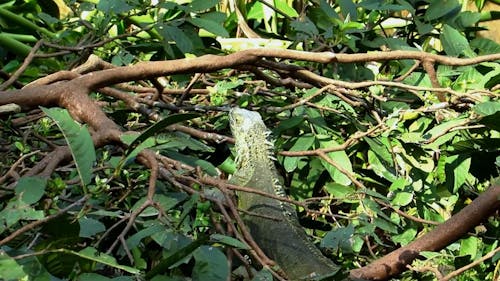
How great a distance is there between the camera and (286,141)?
1972mm

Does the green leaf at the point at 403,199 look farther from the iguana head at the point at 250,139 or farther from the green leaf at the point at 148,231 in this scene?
the green leaf at the point at 148,231

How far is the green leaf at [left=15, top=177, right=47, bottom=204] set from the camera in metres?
0.90

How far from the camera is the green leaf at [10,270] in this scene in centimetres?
77

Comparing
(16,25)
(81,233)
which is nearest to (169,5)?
(81,233)

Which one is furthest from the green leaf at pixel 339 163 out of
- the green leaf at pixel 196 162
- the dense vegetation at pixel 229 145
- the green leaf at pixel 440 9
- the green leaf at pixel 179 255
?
the green leaf at pixel 179 255

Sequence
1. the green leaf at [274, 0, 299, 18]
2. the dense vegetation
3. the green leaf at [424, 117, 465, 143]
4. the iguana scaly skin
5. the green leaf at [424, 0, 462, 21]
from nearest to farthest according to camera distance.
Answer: the dense vegetation
the iguana scaly skin
the green leaf at [424, 117, 465, 143]
the green leaf at [424, 0, 462, 21]
the green leaf at [274, 0, 299, 18]

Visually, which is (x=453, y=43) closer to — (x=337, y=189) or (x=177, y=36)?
(x=337, y=189)

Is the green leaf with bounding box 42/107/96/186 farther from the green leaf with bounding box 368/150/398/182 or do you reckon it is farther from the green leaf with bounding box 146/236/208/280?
the green leaf with bounding box 368/150/398/182

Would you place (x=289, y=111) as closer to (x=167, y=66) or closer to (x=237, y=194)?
(x=167, y=66)

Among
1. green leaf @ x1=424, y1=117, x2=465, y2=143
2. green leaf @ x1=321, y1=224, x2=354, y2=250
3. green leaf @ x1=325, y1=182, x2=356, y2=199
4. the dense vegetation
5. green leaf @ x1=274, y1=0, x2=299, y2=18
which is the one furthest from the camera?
green leaf @ x1=274, y1=0, x2=299, y2=18

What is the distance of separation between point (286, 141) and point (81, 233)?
101 centimetres

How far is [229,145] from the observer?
1.87 metres

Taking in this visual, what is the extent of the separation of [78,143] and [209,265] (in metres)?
0.21

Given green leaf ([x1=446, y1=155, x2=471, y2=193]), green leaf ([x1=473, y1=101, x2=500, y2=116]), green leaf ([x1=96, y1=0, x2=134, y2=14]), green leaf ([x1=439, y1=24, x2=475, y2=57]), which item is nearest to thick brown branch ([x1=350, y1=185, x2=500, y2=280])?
green leaf ([x1=473, y1=101, x2=500, y2=116])
